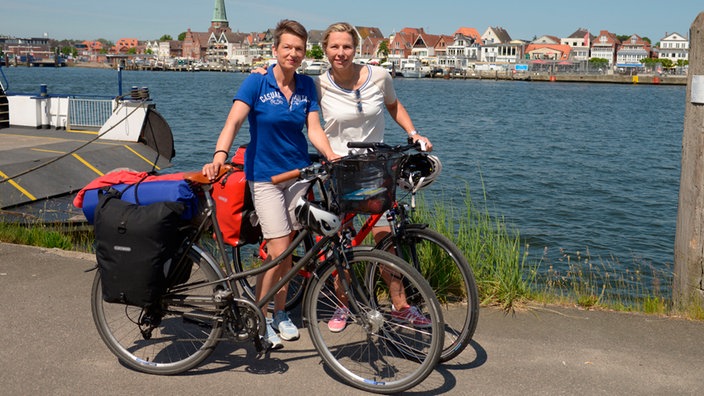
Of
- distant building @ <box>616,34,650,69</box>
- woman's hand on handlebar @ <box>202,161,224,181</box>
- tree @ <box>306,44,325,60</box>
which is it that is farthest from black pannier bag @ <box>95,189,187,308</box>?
tree @ <box>306,44,325,60</box>

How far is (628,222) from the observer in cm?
2058

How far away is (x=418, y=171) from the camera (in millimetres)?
4406

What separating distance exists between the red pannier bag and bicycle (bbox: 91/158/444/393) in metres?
0.57

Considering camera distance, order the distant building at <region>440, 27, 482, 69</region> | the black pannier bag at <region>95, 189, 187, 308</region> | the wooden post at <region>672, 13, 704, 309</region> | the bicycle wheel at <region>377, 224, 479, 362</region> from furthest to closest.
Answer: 1. the distant building at <region>440, 27, 482, 69</region>
2. the wooden post at <region>672, 13, 704, 309</region>
3. the bicycle wheel at <region>377, 224, 479, 362</region>
4. the black pannier bag at <region>95, 189, 187, 308</region>

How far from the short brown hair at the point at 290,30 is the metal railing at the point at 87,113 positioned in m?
19.5

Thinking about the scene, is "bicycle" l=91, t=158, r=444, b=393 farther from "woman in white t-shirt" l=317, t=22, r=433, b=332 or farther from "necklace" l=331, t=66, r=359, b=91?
"necklace" l=331, t=66, r=359, b=91

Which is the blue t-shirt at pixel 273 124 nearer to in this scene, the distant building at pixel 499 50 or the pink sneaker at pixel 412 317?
the pink sneaker at pixel 412 317

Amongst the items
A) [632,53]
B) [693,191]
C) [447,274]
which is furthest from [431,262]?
[632,53]

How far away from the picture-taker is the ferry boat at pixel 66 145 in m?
14.8

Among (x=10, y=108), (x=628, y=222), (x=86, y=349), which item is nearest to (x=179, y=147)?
(x=10, y=108)

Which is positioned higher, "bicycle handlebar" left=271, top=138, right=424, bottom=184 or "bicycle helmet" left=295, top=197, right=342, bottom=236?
"bicycle handlebar" left=271, top=138, right=424, bottom=184

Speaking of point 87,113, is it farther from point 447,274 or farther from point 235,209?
point 447,274

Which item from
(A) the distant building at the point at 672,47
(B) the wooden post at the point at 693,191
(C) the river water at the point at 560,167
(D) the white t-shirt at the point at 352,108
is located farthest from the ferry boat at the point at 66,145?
(A) the distant building at the point at 672,47

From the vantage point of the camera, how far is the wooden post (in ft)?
17.5
